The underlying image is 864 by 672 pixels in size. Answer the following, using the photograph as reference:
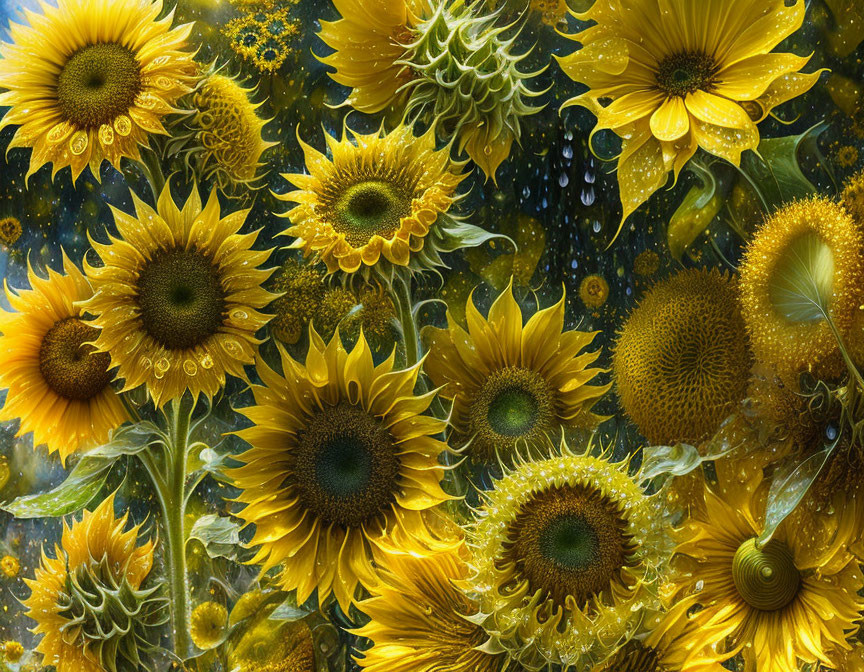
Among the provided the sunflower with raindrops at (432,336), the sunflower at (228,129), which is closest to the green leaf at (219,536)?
the sunflower with raindrops at (432,336)

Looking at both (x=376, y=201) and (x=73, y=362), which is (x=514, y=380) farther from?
(x=73, y=362)

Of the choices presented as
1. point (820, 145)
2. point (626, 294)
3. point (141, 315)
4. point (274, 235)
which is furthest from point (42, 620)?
point (820, 145)

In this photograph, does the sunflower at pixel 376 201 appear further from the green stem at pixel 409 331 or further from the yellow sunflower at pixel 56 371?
the yellow sunflower at pixel 56 371

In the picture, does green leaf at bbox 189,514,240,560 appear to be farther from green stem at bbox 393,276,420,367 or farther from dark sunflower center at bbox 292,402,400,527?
green stem at bbox 393,276,420,367

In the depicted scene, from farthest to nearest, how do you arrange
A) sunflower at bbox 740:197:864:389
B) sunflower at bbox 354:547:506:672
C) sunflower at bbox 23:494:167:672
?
sunflower at bbox 23:494:167:672 → sunflower at bbox 354:547:506:672 → sunflower at bbox 740:197:864:389

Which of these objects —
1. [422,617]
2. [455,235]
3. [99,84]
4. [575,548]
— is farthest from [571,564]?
[99,84]

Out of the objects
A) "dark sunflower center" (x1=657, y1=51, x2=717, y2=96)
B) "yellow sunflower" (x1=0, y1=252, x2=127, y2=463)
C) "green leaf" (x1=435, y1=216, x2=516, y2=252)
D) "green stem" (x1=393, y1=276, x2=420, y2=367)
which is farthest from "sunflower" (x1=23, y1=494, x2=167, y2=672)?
"dark sunflower center" (x1=657, y1=51, x2=717, y2=96)

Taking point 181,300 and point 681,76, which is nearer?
point 681,76
